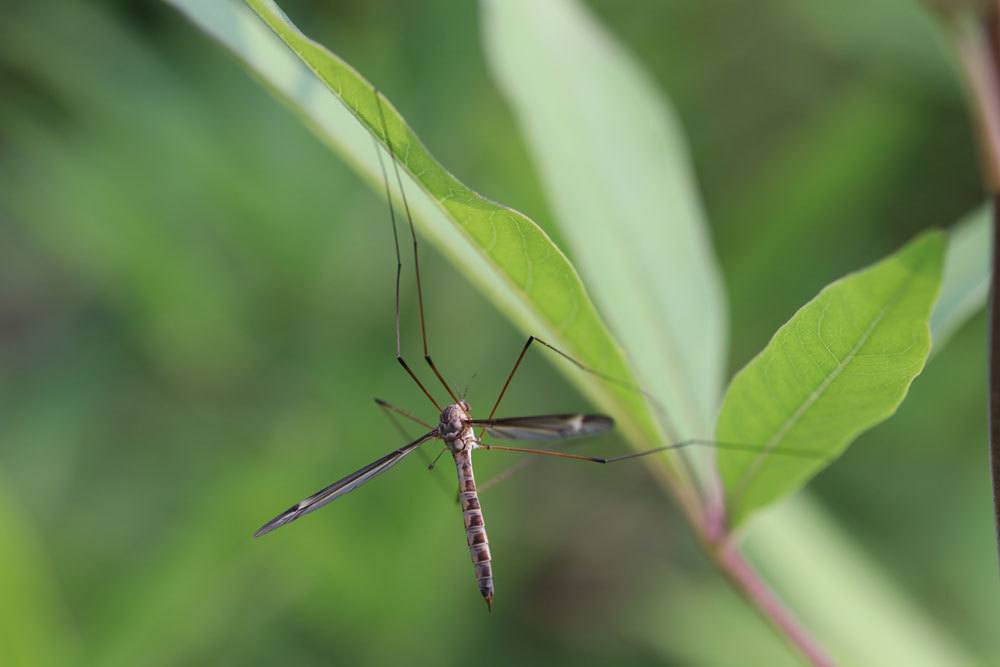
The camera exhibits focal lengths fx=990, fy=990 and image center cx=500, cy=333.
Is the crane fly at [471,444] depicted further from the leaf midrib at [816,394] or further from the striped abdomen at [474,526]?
the leaf midrib at [816,394]

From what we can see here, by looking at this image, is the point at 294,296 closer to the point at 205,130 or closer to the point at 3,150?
the point at 205,130

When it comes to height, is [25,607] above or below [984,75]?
above

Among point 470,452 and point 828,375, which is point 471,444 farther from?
point 828,375

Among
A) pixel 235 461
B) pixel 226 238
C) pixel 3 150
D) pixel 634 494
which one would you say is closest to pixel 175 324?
pixel 226 238

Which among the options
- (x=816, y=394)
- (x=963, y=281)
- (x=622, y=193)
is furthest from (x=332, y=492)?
(x=963, y=281)

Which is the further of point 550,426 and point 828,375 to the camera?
point 550,426

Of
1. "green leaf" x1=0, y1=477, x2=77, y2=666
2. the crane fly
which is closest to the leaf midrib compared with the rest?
the crane fly

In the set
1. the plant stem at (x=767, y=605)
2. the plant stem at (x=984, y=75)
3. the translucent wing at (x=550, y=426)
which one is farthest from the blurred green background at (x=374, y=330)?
the plant stem at (x=984, y=75)

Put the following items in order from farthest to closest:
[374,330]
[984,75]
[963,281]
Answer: [374,330]
[963,281]
[984,75]
